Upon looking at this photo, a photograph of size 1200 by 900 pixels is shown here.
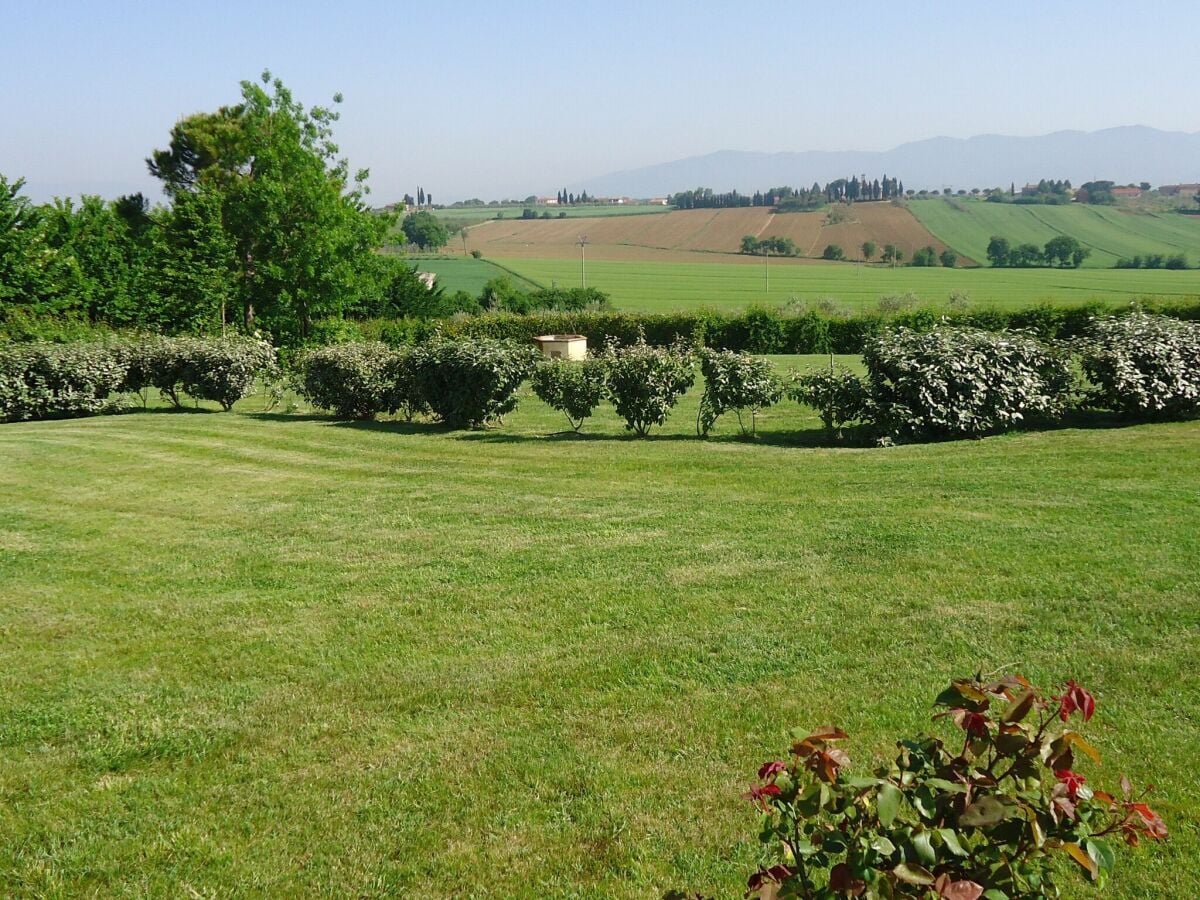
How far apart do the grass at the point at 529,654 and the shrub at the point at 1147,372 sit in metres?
2.46

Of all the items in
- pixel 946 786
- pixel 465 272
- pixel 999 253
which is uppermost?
pixel 999 253

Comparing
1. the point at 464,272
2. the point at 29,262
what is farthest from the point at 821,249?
the point at 29,262

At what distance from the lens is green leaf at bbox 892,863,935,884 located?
5.25 feet

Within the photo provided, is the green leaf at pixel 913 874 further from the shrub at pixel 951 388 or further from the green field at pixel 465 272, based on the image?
the green field at pixel 465 272

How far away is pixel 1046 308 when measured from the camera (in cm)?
3161

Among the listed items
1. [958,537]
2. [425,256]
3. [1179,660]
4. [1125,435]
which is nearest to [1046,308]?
[1125,435]

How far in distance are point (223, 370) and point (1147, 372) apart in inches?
589

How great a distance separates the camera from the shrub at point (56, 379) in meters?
16.5

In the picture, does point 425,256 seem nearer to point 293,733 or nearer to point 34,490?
point 34,490

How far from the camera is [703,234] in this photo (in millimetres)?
95688

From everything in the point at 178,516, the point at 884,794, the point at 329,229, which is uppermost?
the point at 329,229

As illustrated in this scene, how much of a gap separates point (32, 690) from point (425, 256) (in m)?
80.5

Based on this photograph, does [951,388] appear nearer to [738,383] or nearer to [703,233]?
[738,383]

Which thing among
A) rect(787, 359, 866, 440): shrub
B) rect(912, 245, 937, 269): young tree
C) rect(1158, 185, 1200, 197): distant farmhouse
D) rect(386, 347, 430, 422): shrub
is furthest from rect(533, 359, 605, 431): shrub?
rect(1158, 185, 1200, 197): distant farmhouse
